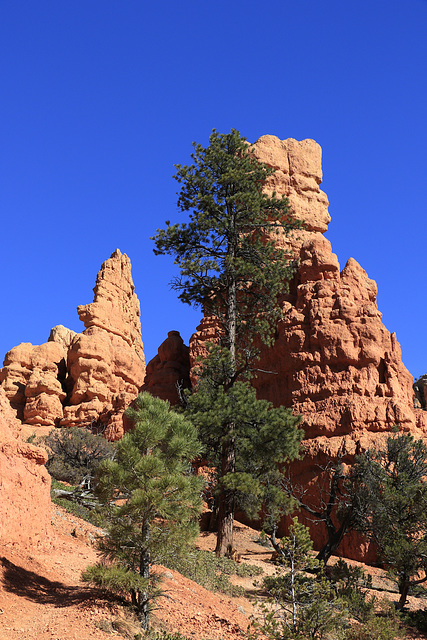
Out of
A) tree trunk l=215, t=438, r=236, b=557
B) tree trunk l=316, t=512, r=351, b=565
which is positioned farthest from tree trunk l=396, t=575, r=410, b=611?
tree trunk l=215, t=438, r=236, b=557

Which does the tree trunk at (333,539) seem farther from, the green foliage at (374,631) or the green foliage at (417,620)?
the green foliage at (374,631)

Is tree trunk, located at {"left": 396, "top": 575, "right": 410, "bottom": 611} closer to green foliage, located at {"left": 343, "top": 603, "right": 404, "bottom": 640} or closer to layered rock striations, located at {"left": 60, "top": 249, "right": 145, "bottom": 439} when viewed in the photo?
green foliage, located at {"left": 343, "top": 603, "right": 404, "bottom": 640}

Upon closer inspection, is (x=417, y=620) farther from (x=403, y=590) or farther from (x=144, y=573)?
(x=144, y=573)

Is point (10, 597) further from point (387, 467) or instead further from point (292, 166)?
point (292, 166)

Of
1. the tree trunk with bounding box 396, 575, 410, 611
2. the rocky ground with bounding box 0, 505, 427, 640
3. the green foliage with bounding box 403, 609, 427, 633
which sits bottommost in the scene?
the rocky ground with bounding box 0, 505, 427, 640

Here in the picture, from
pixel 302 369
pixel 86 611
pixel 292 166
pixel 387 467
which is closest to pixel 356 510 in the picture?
pixel 387 467

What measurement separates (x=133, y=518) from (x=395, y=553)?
885 cm

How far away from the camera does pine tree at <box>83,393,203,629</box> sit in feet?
27.3

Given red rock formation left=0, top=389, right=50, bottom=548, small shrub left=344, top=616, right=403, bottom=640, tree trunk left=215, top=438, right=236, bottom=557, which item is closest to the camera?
red rock formation left=0, top=389, right=50, bottom=548

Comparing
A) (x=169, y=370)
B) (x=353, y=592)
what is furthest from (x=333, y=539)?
(x=169, y=370)

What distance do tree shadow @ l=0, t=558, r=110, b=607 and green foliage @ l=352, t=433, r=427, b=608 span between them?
8.89m

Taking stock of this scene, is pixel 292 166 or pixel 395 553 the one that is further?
pixel 292 166

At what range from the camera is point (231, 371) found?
18719 mm

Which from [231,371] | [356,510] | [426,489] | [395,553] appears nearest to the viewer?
[395,553]
